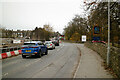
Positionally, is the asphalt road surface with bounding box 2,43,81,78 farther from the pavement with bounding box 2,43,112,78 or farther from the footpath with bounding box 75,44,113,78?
the footpath with bounding box 75,44,113,78

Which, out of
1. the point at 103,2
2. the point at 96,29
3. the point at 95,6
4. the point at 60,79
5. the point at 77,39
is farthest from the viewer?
the point at 77,39

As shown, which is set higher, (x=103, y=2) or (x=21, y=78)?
(x=103, y=2)

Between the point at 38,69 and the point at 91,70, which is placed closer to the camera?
the point at 91,70

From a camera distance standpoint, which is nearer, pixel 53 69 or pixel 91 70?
pixel 91 70

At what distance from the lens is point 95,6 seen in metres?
15.0

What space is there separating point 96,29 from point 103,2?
15203mm

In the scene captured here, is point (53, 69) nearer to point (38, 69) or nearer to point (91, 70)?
point (38, 69)

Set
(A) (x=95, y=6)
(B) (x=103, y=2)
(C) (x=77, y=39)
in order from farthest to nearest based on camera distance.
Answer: (C) (x=77, y=39) → (A) (x=95, y=6) → (B) (x=103, y=2)

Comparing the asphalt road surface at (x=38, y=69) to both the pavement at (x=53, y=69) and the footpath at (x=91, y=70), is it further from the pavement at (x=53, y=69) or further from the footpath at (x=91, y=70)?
the footpath at (x=91, y=70)

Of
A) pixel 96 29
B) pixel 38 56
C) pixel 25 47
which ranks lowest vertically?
pixel 38 56

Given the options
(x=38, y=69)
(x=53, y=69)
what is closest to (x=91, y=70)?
(x=53, y=69)

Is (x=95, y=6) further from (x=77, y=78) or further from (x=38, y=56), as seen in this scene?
(x=77, y=78)

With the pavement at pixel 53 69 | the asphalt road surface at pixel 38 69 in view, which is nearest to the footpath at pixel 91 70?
the pavement at pixel 53 69

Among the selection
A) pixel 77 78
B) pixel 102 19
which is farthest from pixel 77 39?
pixel 77 78
